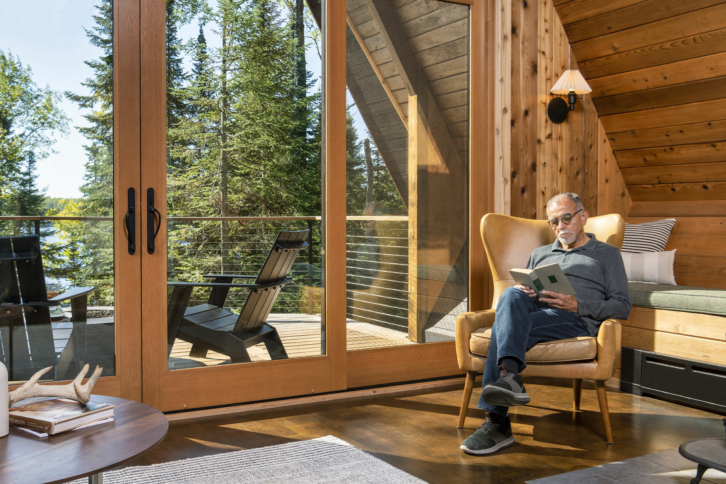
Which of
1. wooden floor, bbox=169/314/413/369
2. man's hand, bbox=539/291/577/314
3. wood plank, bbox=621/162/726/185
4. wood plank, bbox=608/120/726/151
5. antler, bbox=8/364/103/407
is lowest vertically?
wooden floor, bbox=169/314/413/369

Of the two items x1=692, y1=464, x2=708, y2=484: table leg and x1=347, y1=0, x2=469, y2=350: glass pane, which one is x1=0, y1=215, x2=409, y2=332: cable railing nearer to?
x1=347, y1=0, x2=469, y2=350: glass pane

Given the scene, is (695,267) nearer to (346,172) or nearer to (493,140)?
(493,140)

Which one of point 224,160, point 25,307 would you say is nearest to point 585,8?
point 224,160

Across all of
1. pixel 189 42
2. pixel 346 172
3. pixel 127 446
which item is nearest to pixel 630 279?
pixel 346 172

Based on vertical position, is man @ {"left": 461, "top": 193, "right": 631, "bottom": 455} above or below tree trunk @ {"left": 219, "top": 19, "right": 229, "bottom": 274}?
below

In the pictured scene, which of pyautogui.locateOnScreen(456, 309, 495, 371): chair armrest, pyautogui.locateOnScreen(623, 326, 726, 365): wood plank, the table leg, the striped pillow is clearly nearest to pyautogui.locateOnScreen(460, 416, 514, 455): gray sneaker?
pyautogui.locateOnScreen(456, 309, 495, 371): chair armrest

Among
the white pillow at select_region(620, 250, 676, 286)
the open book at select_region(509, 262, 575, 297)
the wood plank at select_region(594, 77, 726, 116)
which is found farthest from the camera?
the white pillow at select_region(620, 250, 676, 286)

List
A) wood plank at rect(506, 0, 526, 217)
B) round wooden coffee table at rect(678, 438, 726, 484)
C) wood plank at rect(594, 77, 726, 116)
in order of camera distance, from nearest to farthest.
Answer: round wooden coffee table at rect(678, 438, 726, 484) → wood plank at rect(594, 77, 726, 116) → wood plank at rect(506, 0, 526, 217)

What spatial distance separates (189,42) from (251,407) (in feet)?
6.24

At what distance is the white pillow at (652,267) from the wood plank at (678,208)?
16.9 inches

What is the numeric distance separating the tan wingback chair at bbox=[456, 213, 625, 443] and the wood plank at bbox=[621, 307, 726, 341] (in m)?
0.64

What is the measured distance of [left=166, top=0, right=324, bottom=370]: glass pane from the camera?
303cm

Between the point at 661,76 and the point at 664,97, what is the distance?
0.49 ft

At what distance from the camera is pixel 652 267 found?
12.9ft
